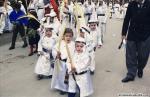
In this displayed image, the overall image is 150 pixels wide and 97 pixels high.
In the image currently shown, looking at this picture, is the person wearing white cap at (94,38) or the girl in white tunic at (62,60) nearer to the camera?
the girl in white tunic at (62,60)

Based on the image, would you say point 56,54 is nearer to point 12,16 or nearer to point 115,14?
point 12,16

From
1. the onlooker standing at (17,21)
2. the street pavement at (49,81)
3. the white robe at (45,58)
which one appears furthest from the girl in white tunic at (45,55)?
the onlooker standing at (17,21)

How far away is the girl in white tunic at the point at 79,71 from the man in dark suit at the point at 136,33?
1.59 m

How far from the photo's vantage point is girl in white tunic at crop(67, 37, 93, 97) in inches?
281

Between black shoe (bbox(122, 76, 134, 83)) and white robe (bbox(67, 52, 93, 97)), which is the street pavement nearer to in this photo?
black shoe (bbox(122, 76, 134, 83))

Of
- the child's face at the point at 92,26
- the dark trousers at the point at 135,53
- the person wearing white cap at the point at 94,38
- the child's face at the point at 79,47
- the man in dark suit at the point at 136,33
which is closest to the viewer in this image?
the child's face at the point at 79,47

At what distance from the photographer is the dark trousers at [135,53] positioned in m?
8.55

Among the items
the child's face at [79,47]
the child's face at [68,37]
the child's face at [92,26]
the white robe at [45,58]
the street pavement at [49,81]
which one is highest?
the child's face at [68,37]

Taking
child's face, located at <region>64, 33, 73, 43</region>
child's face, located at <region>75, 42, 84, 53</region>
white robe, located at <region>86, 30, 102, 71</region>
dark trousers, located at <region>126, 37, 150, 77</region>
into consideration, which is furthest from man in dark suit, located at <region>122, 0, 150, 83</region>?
child's face, located at <region>75, 42, 84, 53</region>

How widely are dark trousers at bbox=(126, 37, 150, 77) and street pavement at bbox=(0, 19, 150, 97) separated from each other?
0.32 metres

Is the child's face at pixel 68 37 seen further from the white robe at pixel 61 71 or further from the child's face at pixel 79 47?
the child's face at pixel 79 47

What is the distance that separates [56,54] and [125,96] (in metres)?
1.54

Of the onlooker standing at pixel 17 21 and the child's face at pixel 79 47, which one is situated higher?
the child's face at pixel 79 47

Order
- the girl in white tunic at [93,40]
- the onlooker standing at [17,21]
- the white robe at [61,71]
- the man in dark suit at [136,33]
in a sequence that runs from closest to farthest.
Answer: the white robe at [61,71] → the man in dark suit at [136,33] → the girl in white tunic at [93,40] → the onlooker standing at [17,21]
